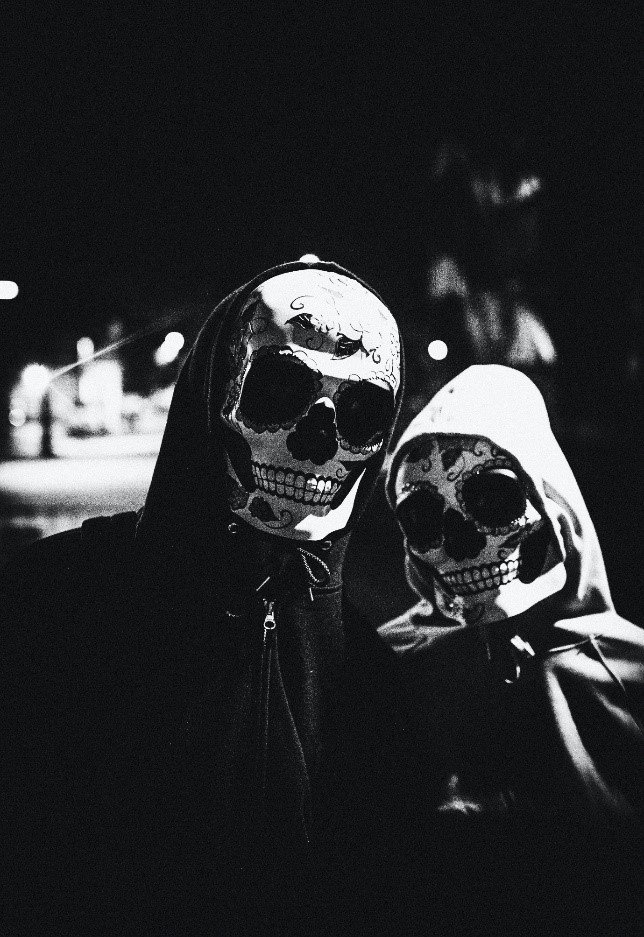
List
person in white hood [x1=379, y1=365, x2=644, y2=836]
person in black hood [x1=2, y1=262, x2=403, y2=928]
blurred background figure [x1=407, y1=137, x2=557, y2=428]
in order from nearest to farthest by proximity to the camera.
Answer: person in black hood [x1=2, y1=262, x2=403, y2=928] < person in white hood [x1=379, y1=365, x2=644, y2=836] < blurred background figure [x1=407, y1=137, x2=557, y2=428]

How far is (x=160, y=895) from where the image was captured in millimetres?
894

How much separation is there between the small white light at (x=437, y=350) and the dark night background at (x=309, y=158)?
6cm

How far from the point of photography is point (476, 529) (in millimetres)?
1240

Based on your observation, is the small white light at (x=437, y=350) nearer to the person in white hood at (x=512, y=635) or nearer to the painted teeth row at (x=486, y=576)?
the person in white hood at (x=512, y=635)

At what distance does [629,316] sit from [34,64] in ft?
3.84

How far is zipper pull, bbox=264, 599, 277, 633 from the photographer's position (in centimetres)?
100

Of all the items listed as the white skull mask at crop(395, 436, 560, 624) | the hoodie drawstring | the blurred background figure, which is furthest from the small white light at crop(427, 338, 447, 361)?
the hoodie drawstring

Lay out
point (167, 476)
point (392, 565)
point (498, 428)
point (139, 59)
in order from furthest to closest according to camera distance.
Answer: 1. point (392, 565)
2. point (498, 428)
3. point (139, 59)
4. point (167, 476)

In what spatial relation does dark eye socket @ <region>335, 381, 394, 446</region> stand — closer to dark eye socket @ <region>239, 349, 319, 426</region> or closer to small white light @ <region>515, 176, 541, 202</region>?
dark eye socket @ <region>239, 349, 319, 426</region>

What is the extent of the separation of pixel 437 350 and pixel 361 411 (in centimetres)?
45

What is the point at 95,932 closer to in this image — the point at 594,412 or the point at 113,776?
the point at 113,776

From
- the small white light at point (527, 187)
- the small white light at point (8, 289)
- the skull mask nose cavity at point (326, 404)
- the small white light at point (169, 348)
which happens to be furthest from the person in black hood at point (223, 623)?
the small white light at point (527, 187)

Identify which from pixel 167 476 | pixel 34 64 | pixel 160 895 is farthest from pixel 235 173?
pixel 160 895

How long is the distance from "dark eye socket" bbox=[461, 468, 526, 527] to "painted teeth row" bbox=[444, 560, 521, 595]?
76 mm
